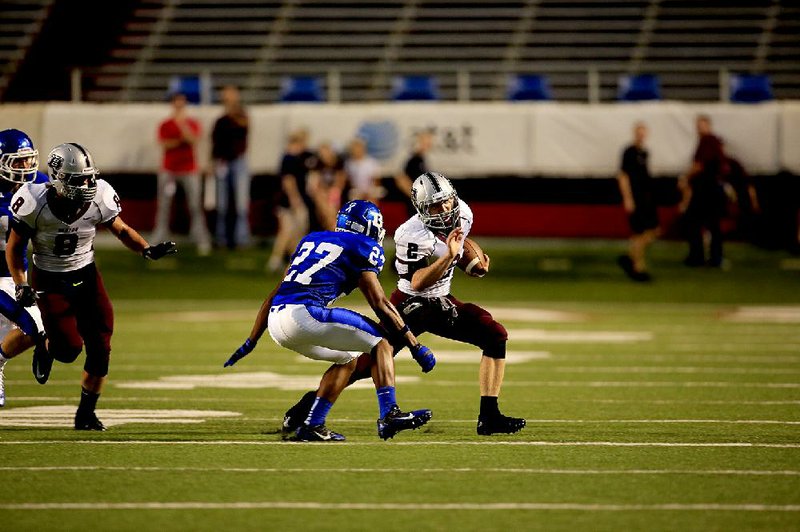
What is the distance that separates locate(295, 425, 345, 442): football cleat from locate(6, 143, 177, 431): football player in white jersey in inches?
42.2

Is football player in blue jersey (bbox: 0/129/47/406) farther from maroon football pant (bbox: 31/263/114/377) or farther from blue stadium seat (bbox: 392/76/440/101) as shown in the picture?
blue stadium seat (bbox: 392/76/440/101)

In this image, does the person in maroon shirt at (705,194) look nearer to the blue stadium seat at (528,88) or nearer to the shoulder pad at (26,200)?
the blue stadium seat at (528,88)

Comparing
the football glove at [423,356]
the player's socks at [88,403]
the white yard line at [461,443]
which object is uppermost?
the football glove at [423,356]

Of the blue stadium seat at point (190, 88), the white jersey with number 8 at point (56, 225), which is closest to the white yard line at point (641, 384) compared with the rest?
the white jersey with number 8 at point (56, 225)

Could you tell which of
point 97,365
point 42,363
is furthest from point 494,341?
point 42,363

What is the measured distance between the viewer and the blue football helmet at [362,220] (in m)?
7.30

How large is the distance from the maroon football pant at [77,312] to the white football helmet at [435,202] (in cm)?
162

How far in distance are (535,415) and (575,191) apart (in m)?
10.7

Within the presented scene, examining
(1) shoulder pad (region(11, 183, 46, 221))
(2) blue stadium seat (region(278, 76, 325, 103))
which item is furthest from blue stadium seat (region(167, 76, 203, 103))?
(1) shoulder pad (region(11, 183, 46, 221))

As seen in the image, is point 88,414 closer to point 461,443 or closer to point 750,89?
point 461,443

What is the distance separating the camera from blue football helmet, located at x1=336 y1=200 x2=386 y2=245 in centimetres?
730

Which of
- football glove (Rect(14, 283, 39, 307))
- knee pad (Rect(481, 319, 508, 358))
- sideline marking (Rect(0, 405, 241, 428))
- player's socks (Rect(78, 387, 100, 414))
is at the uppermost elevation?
football glove (Rect(14, 283, 39, 307))

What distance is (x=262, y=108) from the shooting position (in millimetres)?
18719

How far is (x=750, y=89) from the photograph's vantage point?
63.7 ft
